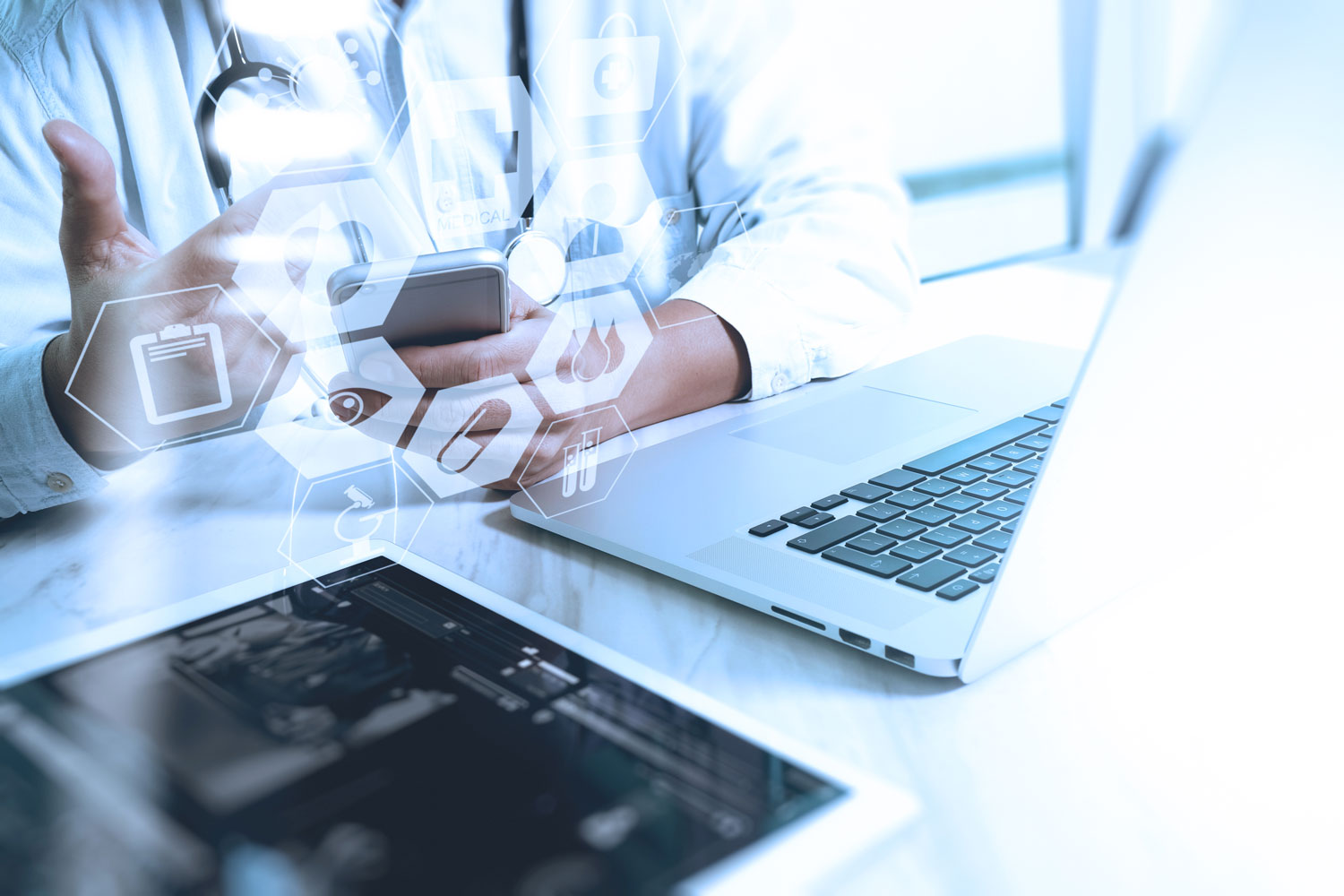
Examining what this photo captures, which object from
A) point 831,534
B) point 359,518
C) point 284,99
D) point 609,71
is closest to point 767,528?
point 831,534

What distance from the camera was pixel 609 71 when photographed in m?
0.74

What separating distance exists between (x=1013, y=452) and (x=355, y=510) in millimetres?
398

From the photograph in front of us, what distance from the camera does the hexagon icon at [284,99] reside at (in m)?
0.47

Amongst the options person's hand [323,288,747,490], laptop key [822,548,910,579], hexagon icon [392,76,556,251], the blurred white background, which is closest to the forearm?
person's hand [323,288,747,490]

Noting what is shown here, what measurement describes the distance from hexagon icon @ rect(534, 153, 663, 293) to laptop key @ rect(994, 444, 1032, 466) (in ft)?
0.97

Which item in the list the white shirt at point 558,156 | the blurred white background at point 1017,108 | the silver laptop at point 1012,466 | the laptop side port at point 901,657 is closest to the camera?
the silver laptop at point 1012,466

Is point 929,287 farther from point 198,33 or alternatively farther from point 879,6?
point 879,6

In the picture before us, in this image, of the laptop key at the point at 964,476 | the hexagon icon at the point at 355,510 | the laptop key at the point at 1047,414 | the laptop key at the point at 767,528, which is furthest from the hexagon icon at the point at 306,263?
the laptop key at the point at 1047,414

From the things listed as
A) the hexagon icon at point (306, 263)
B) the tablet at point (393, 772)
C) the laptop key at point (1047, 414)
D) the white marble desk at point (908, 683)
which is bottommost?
the white marble desk at point (908, 683)

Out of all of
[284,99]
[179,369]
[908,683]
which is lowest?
[908,683]

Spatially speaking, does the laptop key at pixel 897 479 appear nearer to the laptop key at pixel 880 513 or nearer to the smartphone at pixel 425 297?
the laptop key at pixel 880 513

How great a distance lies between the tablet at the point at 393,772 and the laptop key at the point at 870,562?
0.42 ft

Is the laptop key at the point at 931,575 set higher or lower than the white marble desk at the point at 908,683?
higher
